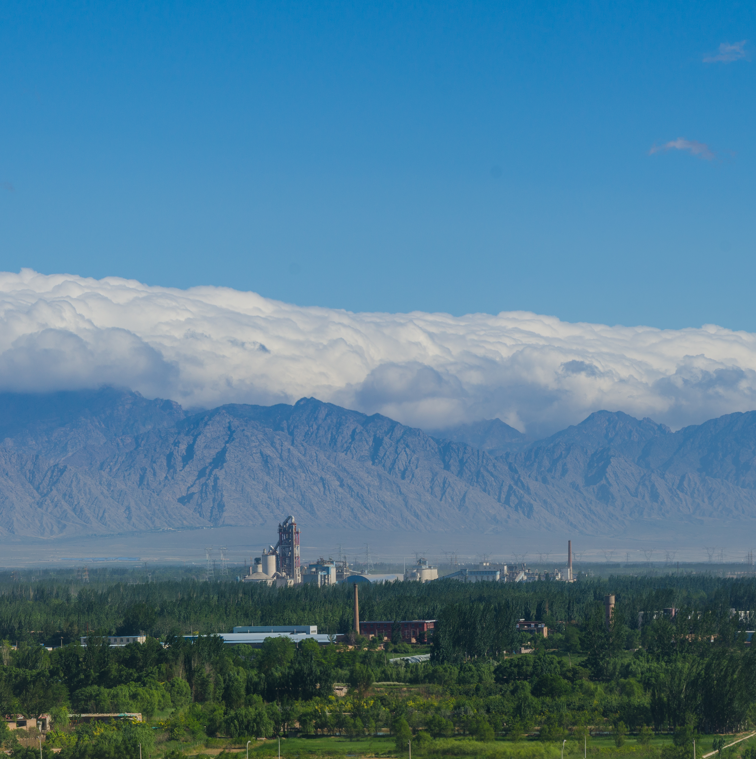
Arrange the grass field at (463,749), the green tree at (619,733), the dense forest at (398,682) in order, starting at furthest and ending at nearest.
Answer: the dense forest at (398,682) → the green tree at (619,733) → the grass field at (463,749)

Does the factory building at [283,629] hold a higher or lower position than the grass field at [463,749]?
higher

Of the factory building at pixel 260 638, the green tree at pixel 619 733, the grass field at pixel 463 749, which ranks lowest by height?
the grass field at pixel 463 749

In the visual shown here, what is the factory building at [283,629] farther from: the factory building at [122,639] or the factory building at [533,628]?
the factory building at [533,628]

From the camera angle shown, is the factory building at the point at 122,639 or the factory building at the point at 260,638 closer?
the factory building at the point at 122,639

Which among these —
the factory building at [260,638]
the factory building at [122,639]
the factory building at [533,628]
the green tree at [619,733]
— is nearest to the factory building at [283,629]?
the factory building at [260,638]

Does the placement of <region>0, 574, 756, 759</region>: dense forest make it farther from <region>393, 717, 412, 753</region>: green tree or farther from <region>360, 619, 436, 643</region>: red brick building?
<region>360, 619, 436, 643</region>: red brick building

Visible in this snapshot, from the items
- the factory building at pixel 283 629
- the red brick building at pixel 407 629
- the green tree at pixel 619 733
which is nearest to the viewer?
the green tree at pixel 619 733

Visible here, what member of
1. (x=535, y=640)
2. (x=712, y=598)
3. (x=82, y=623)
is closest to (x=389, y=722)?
(x=535, y=640)
